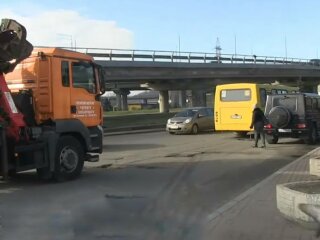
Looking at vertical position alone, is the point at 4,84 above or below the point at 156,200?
above

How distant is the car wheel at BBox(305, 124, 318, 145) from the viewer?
2122 cm

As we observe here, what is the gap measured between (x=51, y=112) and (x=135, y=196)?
10.5ft

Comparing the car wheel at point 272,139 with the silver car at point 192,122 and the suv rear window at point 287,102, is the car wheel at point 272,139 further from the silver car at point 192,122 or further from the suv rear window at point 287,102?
the silver car at point 192,122

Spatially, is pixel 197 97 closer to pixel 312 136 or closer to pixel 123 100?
pixel 123 100

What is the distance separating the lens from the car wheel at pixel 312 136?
21.2 metres

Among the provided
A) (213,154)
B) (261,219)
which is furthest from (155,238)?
(213,154)

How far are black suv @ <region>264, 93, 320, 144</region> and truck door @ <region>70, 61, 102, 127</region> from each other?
9.91 meters

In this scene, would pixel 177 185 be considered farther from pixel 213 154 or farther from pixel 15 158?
pixel 213 154

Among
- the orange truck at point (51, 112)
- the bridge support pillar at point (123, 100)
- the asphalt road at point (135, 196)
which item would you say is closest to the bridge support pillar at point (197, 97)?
the bridge support pillar at point (123, 100)

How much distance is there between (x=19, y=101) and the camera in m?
11.7

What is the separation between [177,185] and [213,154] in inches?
259

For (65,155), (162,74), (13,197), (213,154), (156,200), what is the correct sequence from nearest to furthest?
(156,200)
(13,197)
(65,155)
(213,154)
(162,74)

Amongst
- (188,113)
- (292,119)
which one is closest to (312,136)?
(292,119)

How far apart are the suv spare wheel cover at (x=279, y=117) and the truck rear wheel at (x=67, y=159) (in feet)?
34.9
